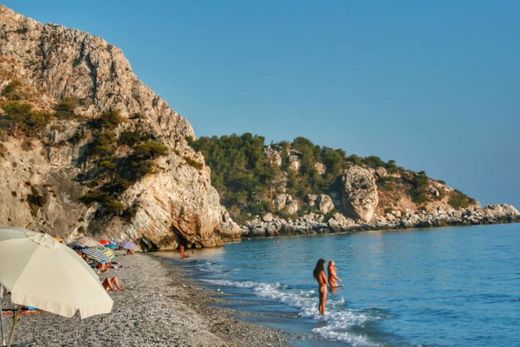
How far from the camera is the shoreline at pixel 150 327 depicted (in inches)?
517

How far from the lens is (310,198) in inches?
5694

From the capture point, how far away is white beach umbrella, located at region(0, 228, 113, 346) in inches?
226

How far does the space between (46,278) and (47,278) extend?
14mm

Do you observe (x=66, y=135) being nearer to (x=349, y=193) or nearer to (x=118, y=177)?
(x=118, y=177)

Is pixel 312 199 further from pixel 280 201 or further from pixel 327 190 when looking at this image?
pixel 280 201

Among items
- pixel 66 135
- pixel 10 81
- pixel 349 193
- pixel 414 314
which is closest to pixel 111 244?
pixel 66 135

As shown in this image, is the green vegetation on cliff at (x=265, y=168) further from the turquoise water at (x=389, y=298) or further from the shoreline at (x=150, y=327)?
the shoreline at (x=150, y=327)

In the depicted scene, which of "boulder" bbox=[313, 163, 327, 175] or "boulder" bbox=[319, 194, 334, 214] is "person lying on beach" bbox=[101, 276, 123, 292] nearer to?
"boulder" bbox=[319, 194, 334, 214]

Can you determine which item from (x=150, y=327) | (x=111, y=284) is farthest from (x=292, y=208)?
(x=150, y=327)

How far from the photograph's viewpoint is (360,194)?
137 meters

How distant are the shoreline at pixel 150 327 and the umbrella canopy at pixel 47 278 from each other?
6.82 m

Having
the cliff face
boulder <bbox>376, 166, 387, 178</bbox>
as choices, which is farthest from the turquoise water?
boulder <bbox>376, 166, 387, 178</bbox>

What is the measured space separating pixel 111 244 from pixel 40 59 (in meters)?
68.9

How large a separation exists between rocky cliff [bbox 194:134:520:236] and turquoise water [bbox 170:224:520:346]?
79223mm
